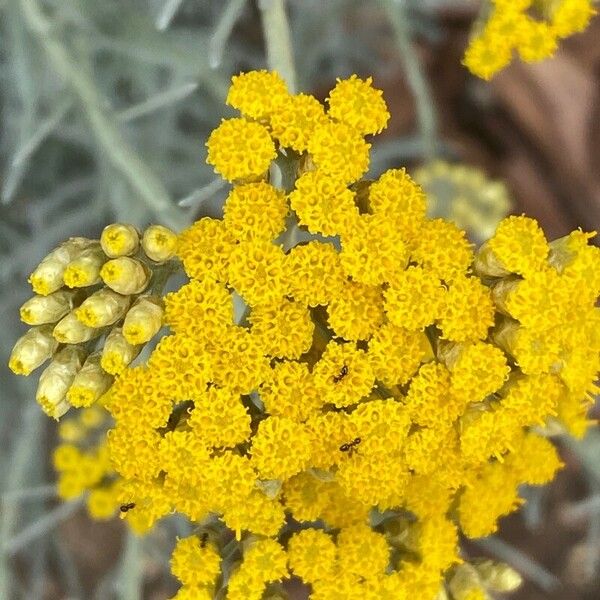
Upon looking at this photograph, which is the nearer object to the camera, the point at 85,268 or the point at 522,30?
the point at 85,268

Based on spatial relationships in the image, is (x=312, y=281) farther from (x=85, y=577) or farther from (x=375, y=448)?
(x=85, y=577)

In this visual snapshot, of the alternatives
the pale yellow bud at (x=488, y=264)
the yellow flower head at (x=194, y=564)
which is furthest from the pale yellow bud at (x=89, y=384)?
the pale yellow bud at (x=488, y=264)

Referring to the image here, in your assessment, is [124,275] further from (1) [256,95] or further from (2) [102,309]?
(1) [256,95]

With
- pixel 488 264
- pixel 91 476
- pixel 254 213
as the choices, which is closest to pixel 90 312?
pixel 254 213

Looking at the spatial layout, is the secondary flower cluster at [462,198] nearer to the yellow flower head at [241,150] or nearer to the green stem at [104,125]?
the green stem at [104,125]

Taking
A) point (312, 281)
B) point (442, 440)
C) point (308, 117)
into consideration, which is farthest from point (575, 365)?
point (308, 117)

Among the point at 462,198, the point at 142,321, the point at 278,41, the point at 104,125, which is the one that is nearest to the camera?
the point at 142,321

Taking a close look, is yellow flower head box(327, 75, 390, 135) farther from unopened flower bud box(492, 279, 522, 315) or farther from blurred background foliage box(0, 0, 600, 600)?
blurred background foliage box(0, 0, 600, 600)

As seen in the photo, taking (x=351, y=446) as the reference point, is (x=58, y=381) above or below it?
above
